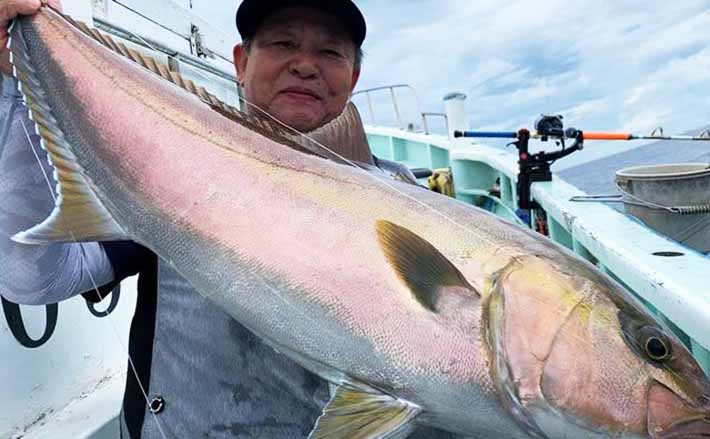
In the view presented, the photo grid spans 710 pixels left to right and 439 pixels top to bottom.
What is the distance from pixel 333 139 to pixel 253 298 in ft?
1.82

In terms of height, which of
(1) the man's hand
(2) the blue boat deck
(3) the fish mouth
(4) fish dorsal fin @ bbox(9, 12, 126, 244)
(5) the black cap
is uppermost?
(5) the black cap

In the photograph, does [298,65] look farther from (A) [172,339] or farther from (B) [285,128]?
(A) [172,339]

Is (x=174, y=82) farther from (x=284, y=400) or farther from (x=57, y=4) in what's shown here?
(x=284, y=400)

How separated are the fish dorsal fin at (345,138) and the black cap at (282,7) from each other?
17.6 inches

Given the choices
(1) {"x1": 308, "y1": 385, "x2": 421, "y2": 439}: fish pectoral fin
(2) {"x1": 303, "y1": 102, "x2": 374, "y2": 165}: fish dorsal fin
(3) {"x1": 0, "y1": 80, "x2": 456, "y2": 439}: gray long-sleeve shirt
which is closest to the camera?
(1) {"x1": 308, "y1": 385, "x2": 421, "y2": 439}: fish pectoral fin

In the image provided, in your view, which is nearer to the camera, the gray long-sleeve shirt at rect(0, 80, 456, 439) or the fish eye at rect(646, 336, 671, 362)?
the fish eye at rect(646, 336, 671, 362)

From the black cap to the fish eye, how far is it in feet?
4.35

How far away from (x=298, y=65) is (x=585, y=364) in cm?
129

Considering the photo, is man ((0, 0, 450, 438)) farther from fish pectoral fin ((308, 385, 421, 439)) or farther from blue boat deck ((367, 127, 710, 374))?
blue boat deck ((367, 127, 710, 374))

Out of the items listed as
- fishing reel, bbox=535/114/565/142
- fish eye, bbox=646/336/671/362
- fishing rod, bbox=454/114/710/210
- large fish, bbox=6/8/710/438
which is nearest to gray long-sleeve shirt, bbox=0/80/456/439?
large fish, bbox=6/8/710/438

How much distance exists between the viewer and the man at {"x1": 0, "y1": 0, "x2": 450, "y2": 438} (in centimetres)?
141

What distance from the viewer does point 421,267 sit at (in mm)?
1062

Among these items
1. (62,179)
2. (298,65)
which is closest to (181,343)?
(62,179)

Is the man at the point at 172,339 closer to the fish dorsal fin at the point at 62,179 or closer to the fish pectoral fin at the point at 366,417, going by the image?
the fish dorsal fin at the point at 62,179
